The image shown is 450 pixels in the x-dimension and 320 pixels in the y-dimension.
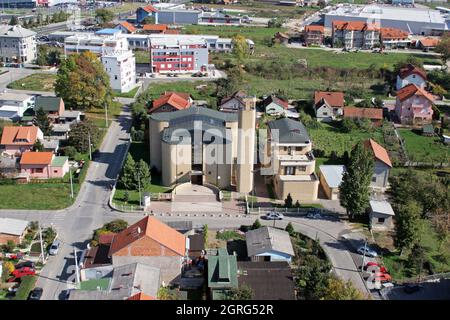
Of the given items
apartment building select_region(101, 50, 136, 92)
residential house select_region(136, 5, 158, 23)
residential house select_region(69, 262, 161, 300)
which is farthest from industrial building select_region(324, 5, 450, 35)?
residential house select_region(69, 262, 161, 300)

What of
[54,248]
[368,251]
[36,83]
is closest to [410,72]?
[368,251]

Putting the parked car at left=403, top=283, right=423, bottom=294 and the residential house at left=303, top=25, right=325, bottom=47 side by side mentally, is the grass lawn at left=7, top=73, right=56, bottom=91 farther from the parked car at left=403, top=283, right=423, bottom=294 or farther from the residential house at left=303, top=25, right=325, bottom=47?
the parked car at left=403, top=283, right=423, bottom=294

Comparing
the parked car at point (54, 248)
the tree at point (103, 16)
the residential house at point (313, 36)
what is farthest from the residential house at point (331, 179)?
the tree at point (103, 16)

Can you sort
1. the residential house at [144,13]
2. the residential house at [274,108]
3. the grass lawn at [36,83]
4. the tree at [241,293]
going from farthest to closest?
the residential house at [144,13] < the grass lawn at [36,83] < the residential house at [274,108] < the tree at [241,293]

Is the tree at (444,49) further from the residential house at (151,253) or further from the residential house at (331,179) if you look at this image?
the residential house at (151,253)

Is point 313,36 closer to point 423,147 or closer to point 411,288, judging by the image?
point 423,147
